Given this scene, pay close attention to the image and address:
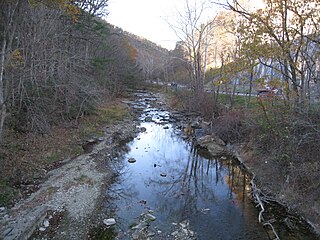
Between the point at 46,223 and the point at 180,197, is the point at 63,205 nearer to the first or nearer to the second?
the point at 46,223

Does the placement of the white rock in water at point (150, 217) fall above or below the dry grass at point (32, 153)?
below

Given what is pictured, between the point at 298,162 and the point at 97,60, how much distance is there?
1611 centimetres

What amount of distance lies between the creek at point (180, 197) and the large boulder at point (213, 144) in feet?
1.75

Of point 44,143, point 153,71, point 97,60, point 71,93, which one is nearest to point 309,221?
point 44,143

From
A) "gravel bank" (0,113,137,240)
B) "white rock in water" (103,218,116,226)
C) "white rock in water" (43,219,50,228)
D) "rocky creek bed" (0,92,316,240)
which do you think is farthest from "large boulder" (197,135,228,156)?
"white rock in water" (43,219,50,228)

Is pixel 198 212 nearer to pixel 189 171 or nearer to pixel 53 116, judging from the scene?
pixel 189 171

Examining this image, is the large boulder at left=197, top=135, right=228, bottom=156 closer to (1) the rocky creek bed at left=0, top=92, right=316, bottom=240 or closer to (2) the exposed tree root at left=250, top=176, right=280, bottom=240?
(2) the exposed tree root at left=250, top=176, right=280, bottom=240

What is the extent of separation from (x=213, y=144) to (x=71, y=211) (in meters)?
10.3

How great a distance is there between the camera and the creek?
7.75 metres

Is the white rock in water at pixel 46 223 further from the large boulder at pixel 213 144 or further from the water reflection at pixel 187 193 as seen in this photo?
the large boulder at pixel 213 144

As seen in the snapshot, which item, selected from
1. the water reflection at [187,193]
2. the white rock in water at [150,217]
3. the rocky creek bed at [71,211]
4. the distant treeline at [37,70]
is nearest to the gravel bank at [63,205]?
the rocky creek bed at [71,211]

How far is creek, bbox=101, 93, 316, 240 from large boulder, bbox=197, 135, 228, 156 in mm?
533

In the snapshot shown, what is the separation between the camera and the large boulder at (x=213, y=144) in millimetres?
15406

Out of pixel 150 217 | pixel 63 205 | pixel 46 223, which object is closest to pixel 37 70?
pixel 63 205
